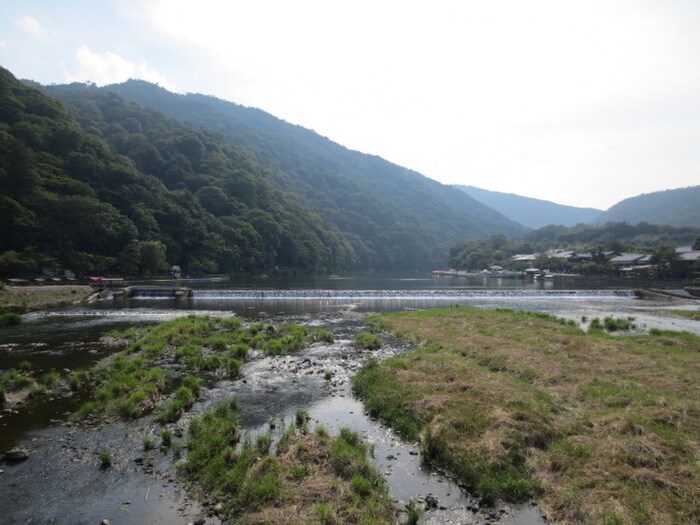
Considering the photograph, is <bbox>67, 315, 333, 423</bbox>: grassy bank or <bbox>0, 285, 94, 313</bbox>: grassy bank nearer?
<bbox>67, 315, 333, 423</bbox>: grassy bank

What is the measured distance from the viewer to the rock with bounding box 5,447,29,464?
908 centimetres

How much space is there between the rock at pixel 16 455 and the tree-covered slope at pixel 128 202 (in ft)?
161

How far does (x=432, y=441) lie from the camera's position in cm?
968

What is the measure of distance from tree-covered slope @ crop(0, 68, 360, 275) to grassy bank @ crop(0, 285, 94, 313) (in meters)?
12.5

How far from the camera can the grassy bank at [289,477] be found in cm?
698

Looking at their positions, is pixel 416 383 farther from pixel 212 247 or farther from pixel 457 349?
pixel 212 247

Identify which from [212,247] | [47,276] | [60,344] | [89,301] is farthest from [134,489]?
[212,247]

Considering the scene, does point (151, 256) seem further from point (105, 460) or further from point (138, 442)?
point (105, 460)

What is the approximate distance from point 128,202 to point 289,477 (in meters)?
79.2

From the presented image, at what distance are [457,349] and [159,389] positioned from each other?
12.7 meters

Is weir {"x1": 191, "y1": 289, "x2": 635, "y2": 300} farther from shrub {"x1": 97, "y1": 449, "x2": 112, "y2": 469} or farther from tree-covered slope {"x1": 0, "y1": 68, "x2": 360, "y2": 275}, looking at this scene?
shrub {"x1": 97, "y1": 449, "x2": 112, "y2": 469}

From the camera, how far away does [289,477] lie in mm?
8125

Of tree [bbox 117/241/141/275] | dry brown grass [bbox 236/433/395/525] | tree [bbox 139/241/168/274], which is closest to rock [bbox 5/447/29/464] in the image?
dry brown grass [bbox 236/433/395/525]

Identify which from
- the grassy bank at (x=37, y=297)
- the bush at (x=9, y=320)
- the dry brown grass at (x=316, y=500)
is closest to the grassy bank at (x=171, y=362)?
the dry brown grass at (x=316, y=500)
